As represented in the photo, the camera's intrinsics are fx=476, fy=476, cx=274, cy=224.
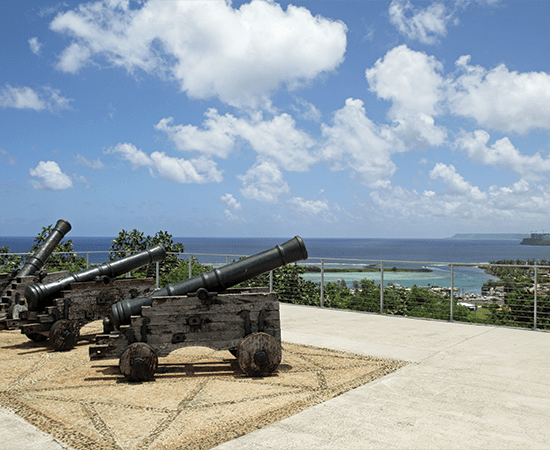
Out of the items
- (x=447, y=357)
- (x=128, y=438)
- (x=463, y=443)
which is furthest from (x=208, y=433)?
(x=447, y=357)

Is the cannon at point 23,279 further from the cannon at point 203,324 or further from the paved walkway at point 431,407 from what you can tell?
the paved walkway at point 431,407

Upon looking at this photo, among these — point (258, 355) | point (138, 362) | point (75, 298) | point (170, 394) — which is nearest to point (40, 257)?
point (75, 298)

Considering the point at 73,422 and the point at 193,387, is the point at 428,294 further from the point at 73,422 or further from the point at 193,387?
the point at 73,422

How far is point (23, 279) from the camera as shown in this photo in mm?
8984

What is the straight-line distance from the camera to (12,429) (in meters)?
4.04

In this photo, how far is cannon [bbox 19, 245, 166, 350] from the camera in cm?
738

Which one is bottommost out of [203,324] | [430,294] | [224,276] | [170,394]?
[170,394]

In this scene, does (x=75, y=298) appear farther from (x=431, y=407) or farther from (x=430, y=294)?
(x=430, y=294)

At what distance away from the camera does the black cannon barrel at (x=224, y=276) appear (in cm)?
593

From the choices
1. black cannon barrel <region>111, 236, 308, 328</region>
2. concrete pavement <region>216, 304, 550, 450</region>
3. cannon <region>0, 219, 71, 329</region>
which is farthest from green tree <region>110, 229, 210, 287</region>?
black cannon barrel <region>111, 236, 308, 328</region>

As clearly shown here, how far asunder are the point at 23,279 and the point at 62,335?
2363 mm

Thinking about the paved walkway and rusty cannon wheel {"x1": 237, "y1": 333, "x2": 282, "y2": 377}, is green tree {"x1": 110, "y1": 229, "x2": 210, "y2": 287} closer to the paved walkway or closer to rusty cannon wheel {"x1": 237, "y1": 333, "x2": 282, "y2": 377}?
the paved walkway

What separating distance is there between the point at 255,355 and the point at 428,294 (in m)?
7.42

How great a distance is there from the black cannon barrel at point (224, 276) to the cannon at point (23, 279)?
4.01 meters
